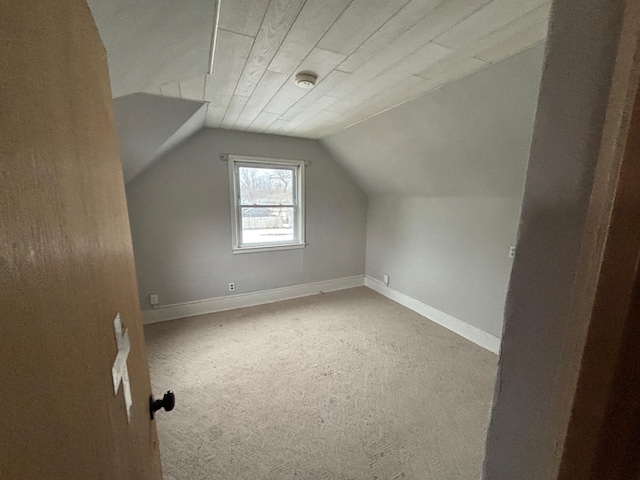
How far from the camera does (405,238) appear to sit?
3355 millimetres

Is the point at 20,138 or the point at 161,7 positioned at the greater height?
the point at 161,7

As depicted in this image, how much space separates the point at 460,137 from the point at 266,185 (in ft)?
7.11

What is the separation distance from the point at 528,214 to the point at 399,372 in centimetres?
201

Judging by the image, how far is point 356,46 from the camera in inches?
50.8

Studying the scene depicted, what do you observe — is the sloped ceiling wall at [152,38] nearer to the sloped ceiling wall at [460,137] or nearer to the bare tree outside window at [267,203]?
the sloped ceiling wall at [460,137]

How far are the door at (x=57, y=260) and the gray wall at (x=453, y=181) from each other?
5.89 feet

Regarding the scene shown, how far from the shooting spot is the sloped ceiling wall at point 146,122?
163 centimetres

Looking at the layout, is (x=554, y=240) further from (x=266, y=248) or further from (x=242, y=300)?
(x=242, y=300)

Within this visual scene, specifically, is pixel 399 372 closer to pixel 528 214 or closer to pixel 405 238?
pixel 405 238

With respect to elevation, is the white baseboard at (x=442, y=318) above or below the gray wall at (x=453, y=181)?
below

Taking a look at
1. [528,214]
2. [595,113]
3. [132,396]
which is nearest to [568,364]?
[528,214]

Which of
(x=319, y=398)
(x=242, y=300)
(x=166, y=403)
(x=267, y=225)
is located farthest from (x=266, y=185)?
(x=166, y=403)

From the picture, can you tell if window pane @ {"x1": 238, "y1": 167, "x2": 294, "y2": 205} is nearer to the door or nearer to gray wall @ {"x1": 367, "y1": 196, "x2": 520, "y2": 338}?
gray wall @ {"x1": 367, "y1": 196, "x2": 520, "y2": 338}

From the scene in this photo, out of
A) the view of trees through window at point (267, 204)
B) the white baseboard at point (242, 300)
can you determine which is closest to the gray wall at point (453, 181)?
the white baseboard at point (242, 300)
